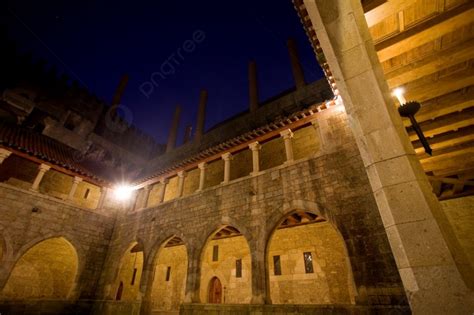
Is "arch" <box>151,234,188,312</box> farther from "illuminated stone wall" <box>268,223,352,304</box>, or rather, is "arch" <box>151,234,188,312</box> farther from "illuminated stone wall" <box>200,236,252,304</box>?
"illuminated stone wall" <box>268,223,352,304</box>

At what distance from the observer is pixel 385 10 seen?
9.87 ft

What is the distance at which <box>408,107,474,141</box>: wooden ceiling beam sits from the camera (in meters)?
4.48

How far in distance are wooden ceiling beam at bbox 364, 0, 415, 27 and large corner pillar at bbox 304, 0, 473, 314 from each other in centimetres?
30

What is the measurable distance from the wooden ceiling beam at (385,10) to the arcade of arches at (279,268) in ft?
19.2

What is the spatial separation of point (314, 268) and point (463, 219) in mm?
5170

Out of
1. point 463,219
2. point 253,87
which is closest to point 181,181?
point 253,87

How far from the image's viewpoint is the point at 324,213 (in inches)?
258

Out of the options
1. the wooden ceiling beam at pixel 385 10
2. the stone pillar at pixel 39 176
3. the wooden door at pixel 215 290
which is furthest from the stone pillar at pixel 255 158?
the stone pillar at pixel 39 176

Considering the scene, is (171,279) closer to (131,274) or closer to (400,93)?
(131,274)

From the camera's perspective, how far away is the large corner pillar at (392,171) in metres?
1.91

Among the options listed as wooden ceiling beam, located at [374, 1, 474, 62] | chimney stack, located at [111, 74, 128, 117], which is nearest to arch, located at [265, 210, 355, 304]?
wooden ceiling beam, located at [374, 1, 474, 62]

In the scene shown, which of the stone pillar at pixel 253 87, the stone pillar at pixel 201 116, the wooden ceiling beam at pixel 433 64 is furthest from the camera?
the stone pillar at pixel 201 116

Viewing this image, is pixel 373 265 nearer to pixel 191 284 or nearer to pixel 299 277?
pixel 299 277

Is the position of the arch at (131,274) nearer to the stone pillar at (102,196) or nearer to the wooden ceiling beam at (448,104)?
the stone pillar at (102,196)
